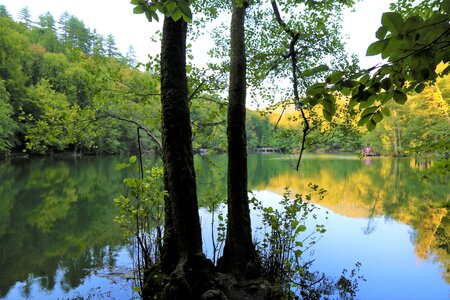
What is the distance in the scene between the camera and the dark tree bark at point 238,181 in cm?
443

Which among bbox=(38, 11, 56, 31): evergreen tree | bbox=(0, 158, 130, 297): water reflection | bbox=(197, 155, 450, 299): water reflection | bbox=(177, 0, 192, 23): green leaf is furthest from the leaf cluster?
bbox=(38, 11, 56, 31): evergreen tree

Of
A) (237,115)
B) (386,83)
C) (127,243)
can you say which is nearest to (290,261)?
(237,115)

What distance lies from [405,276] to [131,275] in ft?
20.1

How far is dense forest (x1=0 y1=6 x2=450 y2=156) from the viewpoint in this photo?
5613mm

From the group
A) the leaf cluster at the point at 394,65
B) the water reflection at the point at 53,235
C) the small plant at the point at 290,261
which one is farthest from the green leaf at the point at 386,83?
the water reflection at the point at 53,235

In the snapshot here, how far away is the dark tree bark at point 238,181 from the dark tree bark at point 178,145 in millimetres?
935

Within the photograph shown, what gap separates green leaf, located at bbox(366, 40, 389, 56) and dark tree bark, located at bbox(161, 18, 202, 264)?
308cm

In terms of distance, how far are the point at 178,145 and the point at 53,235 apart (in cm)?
814

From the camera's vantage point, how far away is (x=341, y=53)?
23.1 feet

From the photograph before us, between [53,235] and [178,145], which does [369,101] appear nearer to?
[178,145]

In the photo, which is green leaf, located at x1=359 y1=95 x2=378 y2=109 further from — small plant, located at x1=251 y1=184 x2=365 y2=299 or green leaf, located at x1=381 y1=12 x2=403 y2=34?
small plant, located at x1=251 y1=184 x2=365 y2=299

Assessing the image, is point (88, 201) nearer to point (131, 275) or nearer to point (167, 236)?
point (131, 275)

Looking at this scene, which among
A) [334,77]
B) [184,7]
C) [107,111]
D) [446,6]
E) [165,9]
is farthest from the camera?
[107,111]

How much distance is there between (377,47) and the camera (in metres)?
0.70
